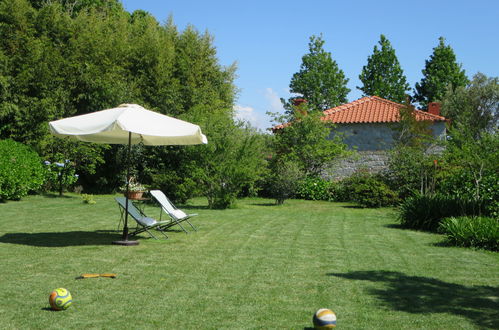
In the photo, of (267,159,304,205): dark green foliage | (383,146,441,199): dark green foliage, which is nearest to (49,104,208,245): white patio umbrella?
(267,159,304,205): dark green foliage

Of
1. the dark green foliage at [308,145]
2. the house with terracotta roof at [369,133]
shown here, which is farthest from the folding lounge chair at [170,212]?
the house with terracotta roof at [369,133]

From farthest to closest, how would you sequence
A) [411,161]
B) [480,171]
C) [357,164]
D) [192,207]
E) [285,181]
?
1. [357,164]
2. [411,161]
3. [285,181]
4. [192,207]
5. [480,171]

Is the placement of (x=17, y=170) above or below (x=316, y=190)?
above

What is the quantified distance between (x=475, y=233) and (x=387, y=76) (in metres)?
37.1

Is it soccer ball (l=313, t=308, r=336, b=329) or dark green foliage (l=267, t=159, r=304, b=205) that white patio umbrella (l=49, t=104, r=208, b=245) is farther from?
dark green foliage (l=267, t=159, r=304, b=205)

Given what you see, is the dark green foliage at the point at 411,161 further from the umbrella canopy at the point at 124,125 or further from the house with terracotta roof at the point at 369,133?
the umbrella canopy at the point at 124,125

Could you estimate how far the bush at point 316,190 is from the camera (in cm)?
2192

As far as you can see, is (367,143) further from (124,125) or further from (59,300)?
(59,300)

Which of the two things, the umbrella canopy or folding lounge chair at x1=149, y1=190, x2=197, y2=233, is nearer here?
the umbrella canopy

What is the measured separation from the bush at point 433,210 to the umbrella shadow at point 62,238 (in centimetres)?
679

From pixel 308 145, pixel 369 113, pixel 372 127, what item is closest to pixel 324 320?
pixel 308 145

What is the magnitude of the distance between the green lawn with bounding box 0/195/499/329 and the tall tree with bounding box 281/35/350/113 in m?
36.6

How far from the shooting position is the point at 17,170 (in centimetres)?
1534

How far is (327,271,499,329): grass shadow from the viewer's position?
5.21m
